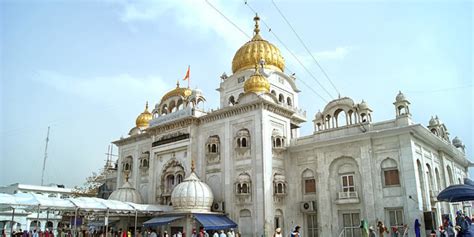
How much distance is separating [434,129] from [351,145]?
8045 millimetres

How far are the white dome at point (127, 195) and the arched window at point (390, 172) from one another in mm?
17313

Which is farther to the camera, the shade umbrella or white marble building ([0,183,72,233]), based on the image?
white marble building ([0,183,72,233])

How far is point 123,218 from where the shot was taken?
27.9 m

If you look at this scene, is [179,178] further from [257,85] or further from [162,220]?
[257,85]

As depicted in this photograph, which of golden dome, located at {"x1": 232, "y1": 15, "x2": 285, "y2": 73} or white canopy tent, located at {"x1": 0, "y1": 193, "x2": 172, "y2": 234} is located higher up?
golden dome, located at {"x1": 232, "y1": 15, "x2": 285, "y2": 73}

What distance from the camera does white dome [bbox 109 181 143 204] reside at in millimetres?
27719

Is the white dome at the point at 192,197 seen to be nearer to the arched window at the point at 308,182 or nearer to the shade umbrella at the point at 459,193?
the arched window at the point at 308,182

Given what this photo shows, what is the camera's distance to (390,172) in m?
→ 21.7

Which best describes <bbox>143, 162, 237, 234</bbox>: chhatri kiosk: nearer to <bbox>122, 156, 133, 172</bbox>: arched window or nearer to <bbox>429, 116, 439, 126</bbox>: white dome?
<bbox>122, 156, 133, 172</bbox>: arched window

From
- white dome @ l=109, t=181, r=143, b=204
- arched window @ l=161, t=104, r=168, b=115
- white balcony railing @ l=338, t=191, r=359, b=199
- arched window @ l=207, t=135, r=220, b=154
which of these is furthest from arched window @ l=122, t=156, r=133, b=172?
white balcony railing @ l=338, t=191, r=359, b=199

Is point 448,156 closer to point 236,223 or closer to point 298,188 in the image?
point 298,188

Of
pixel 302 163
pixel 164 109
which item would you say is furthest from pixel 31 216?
pixel 302 163

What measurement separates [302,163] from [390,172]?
5548 mm

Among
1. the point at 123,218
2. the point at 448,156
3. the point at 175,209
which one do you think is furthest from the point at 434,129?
the point at 123,218
